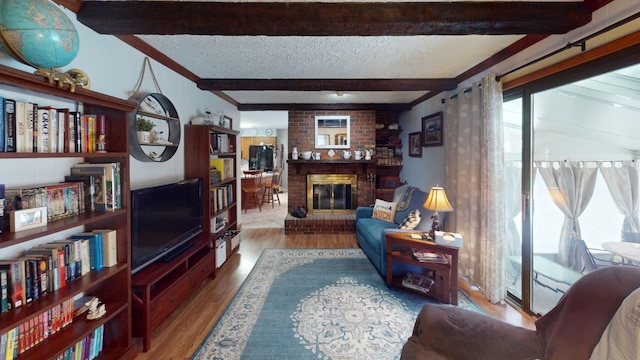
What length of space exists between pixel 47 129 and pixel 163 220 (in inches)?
42.0

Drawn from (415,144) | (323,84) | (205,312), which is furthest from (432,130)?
(205,312)

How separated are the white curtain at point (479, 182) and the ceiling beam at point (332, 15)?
0.79m

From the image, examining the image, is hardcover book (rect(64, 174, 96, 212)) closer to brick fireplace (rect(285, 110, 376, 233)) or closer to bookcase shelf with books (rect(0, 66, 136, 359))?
bookcase shelf with books (rect(0, 66, 136, 359))

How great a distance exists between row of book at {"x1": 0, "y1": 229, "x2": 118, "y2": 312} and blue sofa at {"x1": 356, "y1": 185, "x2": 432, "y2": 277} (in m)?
2.32

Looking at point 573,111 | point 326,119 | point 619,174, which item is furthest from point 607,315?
point 326,119

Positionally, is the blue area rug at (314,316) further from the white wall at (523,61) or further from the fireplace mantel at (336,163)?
the fireplace mantel at (336,163)

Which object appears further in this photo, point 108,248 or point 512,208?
point 512,208

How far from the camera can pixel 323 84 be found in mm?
3162

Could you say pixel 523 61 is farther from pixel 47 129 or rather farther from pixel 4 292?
pixel 4 292

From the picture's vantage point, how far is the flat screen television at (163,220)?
6.32 feet

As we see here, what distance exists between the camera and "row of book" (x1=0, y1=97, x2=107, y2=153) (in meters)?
1.16

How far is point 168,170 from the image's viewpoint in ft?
8.64

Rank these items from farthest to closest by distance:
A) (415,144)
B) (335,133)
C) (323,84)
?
(335,133)
(415,144)
(323,84)

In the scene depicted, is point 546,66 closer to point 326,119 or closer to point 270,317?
point 270,317
